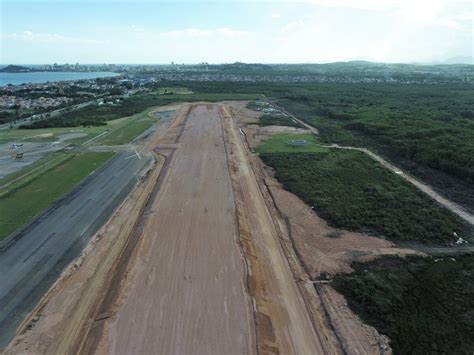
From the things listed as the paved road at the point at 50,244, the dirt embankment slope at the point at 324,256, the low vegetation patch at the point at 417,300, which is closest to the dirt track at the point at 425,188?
the low vegetation patch at the point at 417,300

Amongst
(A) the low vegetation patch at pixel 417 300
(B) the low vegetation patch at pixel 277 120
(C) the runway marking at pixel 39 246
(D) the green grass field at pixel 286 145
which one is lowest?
(A) the low vegetation patch at pixel 417 300

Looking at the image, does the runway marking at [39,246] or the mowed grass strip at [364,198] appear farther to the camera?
the mowed grass strip at [364,198]

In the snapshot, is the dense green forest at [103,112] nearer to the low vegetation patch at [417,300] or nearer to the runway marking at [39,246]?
the runway marking at [39,246]

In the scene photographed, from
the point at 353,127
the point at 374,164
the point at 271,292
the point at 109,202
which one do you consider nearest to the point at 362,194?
the point at 374,164

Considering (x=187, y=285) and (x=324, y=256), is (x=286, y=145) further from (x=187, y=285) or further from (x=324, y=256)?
(x=187, y=285)

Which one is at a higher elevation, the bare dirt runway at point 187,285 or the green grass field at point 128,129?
the green grass field at point 128,129

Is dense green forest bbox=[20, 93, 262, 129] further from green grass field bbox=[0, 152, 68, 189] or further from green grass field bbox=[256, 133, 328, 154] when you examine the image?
green grass field bbox=[256, 133, 328, 154]
